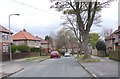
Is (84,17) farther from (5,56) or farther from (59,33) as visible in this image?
(59,33)

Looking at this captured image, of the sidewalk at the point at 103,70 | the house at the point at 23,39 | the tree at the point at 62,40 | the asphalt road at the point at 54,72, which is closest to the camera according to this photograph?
the sidewalk at the point at 103,70

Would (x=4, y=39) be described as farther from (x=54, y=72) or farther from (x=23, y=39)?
(x=54, y=72)

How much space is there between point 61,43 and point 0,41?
67.5 metres

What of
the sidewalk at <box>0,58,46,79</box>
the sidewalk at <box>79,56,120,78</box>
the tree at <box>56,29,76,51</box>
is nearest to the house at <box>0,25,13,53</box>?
the sidewalk at <box>0,58,46,79</box>

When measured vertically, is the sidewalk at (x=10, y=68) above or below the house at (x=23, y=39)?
below

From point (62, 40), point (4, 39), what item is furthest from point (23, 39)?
point (4, 39)

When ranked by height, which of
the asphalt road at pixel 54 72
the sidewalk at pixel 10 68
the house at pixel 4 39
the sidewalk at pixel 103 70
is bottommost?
the asphalt road at pixel 54 72

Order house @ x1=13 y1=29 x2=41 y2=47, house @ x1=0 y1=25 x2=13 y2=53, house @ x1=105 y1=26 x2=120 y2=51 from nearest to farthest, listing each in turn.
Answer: house @ x1=0 y1=25 x2=13 y2=53 → house @ x1=105 y1=26 x2=120 y2=51 → house @ x1=13 y1=29 x2=41 y2=47

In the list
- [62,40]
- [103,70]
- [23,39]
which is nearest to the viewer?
[103,70]

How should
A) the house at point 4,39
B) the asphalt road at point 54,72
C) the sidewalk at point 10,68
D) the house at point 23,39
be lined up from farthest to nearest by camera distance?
the house at point 23,39 → the house at point 4,39 → the sidewalk at point 10,68 → the asphalt road at point 54,72

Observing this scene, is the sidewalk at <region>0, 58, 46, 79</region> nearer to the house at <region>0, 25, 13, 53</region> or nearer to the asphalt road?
the asphalt road

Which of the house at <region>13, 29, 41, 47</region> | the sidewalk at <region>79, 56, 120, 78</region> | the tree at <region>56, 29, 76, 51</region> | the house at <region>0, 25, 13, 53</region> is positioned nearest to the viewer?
the sidewalk at <region>79, 56, 120, 78</region>

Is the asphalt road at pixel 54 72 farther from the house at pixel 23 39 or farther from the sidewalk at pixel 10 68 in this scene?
the house at pixel 23 39

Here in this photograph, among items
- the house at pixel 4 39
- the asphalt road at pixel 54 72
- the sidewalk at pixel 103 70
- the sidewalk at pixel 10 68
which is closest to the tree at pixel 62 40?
the house at pixel 4 39
